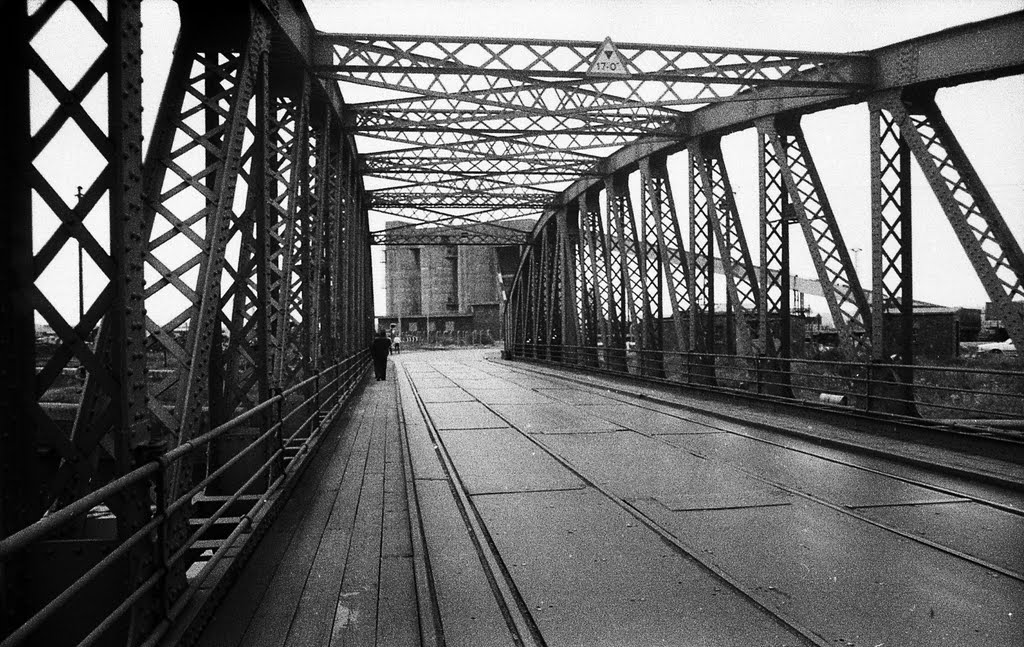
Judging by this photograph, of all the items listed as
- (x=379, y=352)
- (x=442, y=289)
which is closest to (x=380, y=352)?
(x=379, y=352)

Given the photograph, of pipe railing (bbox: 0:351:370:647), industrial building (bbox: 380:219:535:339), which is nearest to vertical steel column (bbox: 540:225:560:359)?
pipe railing (bbox: 0:351:370:647)

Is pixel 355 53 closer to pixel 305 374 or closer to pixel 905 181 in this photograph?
pixel 305 374

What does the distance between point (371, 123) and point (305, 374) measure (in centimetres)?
861

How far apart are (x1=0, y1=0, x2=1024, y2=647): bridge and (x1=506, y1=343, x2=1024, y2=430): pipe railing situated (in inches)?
8.2

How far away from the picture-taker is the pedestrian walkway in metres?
4.22

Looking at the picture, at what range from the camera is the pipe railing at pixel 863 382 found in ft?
33.9

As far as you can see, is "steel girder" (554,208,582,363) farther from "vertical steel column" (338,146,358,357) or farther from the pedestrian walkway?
the pedestrian walkway

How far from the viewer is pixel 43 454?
7887mm

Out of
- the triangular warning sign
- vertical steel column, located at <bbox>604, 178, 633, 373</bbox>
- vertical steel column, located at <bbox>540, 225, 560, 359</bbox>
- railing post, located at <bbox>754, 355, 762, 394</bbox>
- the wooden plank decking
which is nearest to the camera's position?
the wooden plank decking

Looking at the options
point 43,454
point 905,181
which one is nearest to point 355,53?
point 43,454

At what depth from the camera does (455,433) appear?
12.2 metres

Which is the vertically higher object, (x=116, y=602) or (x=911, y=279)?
(x=911, y=279)

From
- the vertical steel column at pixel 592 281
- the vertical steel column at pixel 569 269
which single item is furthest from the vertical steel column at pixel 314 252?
the vertical steel column at pixel 569 269

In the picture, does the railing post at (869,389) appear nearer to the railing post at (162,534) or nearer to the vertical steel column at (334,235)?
the vertical steel column at (334,235)
